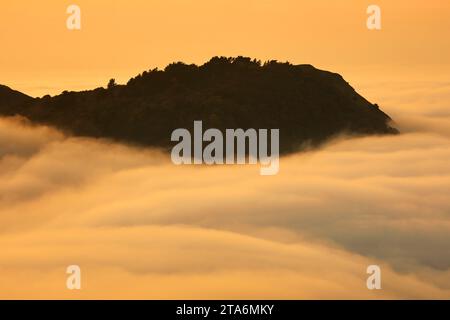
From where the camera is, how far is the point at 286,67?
8544 cm

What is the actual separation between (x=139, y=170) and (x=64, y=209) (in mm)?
9745

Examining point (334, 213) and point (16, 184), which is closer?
point (334, 213)

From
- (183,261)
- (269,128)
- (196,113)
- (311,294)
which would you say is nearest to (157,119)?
(196,113)

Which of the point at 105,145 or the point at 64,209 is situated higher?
the point at 105,145

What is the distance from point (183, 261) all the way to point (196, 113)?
27.3 m

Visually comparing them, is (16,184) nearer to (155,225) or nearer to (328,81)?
(155,225)

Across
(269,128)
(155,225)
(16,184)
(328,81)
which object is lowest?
(155,225)

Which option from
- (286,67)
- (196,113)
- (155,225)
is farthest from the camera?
(286,67)

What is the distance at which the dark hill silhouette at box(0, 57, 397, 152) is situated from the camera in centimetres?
8006

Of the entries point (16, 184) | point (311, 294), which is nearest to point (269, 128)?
point (16, 184)

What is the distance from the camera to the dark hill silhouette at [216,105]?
3152 inches

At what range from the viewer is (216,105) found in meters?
80.4

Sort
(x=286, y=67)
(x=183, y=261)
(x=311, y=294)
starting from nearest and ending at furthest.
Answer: (x=311, y=294) < (x=183, y=261) < (x=286, y=67)

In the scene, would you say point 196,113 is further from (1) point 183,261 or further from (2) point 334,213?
(1) point 183,261
